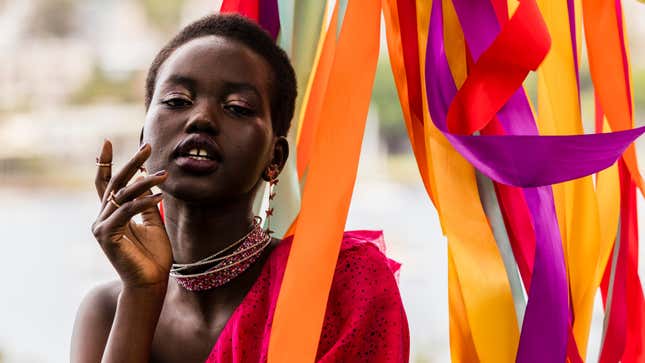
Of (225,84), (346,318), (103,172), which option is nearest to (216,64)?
(225,84)

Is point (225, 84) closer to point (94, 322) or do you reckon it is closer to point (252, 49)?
point (252, 49)

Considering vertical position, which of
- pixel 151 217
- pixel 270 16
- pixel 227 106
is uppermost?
pixel 270 16

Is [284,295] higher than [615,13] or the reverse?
the reverse

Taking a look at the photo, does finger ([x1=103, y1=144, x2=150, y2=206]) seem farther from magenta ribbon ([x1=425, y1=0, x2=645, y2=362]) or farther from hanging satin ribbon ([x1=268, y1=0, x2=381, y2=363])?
magenta ribbon ([x1=425, y1=0, x2=645, y2=362])

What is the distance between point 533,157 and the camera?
93 centimetres

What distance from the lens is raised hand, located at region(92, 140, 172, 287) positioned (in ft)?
3.12

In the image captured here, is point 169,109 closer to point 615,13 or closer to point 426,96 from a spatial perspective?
point 426,96

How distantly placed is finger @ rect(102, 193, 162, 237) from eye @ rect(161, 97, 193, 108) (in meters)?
0.12

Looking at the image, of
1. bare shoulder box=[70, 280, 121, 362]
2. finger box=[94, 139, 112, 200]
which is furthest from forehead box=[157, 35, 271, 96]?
bare shoulder box=[70, 280, 121, 362]

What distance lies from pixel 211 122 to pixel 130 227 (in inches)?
4.8

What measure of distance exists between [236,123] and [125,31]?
2.20 m

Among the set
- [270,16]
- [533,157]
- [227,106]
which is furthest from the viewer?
[270,16]

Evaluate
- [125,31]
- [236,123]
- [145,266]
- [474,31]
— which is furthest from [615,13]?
[125,31]

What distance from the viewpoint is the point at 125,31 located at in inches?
124
